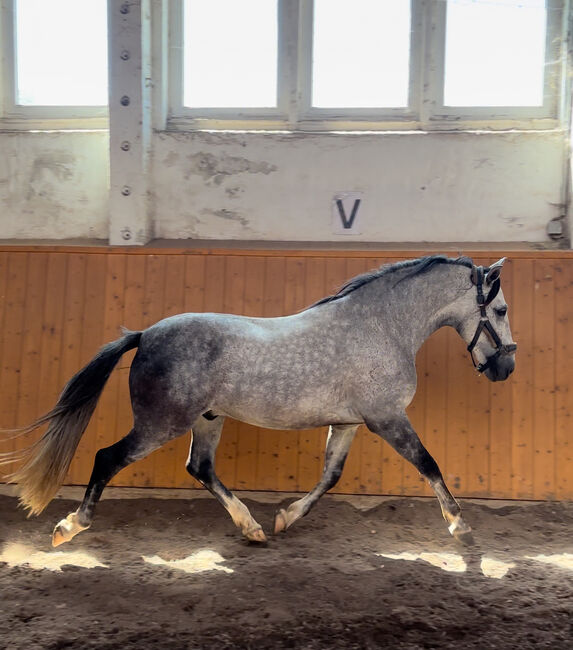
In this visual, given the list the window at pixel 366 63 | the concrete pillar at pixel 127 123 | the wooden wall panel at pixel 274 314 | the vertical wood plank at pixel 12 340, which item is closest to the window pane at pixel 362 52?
the window at pixel 366 63

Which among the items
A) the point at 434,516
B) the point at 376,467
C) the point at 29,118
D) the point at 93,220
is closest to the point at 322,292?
the point at 376,467

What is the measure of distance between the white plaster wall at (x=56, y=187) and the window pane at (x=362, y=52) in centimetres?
229

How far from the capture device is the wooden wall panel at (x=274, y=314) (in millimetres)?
5480

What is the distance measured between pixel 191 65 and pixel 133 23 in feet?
2.41

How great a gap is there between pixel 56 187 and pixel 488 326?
14.6 feet

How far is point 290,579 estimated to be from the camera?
3.79 m

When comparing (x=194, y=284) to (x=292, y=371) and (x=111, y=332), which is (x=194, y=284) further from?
(x=292, y=371)

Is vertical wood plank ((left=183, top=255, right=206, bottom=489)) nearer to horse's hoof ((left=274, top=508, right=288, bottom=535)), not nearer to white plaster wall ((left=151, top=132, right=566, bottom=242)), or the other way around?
white plaster wall ((left=151, top=132, right=566, bottom=242))

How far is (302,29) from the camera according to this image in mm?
6590

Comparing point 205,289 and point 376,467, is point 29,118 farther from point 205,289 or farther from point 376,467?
point 376,467

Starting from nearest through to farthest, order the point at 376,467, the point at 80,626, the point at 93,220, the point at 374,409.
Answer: the point at 80,626 < the point at 374,409 < the point at 376,467 < the point at 93,220

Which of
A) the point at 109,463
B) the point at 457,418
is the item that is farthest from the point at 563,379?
the point at 109,463

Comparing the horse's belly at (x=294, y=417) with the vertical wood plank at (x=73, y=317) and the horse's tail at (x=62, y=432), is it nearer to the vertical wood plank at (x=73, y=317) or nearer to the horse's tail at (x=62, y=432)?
the horse's tail at (x=62, y=432)

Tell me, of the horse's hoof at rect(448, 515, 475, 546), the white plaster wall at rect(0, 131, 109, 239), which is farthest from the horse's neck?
the white plaster wall at rect(0, 131, 109, 239)
